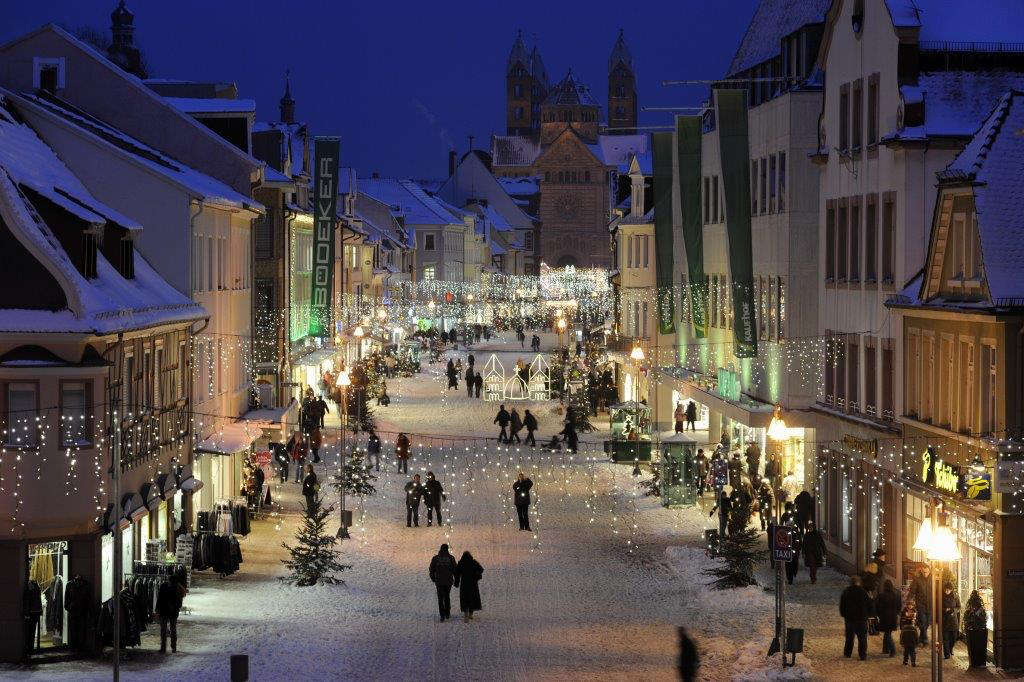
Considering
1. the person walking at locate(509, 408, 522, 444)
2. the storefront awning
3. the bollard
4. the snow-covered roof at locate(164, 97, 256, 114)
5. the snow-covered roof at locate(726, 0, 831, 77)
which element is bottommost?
the bollard

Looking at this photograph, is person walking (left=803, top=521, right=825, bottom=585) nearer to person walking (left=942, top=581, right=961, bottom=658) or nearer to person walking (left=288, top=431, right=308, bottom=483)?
person walking (left=942, top=581, right=961, bottom=658)

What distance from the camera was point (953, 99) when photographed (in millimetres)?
30734

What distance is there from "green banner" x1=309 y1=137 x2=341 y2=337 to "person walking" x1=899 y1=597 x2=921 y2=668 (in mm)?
28780

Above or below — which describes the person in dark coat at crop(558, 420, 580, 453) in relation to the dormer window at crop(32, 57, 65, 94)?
below

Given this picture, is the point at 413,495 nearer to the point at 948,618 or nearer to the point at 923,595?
the point at 923,595

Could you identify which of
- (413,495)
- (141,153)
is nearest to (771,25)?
(413,495)

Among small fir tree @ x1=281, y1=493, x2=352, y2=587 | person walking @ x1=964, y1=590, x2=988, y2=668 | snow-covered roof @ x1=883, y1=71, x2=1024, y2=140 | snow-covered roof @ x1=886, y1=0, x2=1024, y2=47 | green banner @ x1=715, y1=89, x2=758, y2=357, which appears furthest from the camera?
green banner @ x1=715, y1=89, x2=758, y2=357

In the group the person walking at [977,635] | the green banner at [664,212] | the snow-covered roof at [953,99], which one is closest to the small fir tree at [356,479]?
the green banner at [664,212]

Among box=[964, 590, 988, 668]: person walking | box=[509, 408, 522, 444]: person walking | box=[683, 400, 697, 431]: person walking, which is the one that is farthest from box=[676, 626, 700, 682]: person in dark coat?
box=[509, 408, 522, 444]: person walking

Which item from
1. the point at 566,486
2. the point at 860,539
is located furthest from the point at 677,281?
the point at 860,539

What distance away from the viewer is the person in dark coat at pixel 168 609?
25.5m

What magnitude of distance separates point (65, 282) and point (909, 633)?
1314 cm

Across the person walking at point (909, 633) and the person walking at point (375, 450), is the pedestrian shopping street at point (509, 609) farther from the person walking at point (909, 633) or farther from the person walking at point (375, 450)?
the person walking at point (375, 450)

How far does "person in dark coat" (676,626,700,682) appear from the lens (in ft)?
77.8
